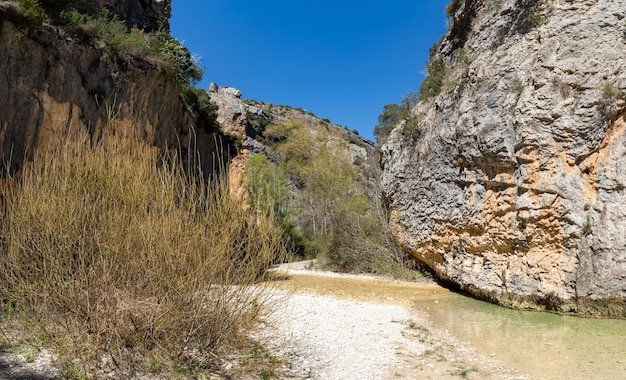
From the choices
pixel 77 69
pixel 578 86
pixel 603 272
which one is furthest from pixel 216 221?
pixel 578 86

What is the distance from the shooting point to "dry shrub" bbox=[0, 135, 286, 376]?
14.3ft

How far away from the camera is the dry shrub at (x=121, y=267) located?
4.35 m

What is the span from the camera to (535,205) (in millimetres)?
11016

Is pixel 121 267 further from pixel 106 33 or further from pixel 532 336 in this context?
pixel 106 33

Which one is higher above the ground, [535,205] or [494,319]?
[535,205]

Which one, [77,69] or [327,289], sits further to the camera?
[327,289]

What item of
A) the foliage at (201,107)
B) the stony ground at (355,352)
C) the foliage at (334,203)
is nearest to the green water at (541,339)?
the stony ground at (355,352)

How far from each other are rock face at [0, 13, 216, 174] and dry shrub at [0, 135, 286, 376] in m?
1.45

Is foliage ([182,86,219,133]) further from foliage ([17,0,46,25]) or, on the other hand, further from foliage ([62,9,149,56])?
foliage ([17,0,46,25])

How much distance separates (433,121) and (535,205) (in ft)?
19.3

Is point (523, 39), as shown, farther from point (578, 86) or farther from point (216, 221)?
point (216, 221)

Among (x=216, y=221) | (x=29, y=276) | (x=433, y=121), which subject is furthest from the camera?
(x=433, y=121)

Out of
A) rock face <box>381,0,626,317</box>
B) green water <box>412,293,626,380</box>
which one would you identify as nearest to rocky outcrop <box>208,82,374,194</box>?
rock face <box>381,0,626,317</box>

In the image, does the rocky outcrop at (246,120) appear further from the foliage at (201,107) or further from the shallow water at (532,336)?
the shallow water at (532,336)
